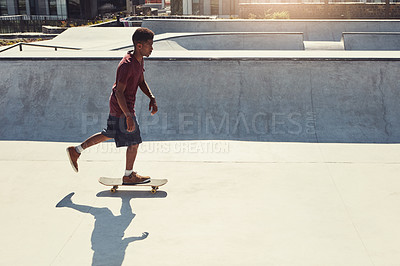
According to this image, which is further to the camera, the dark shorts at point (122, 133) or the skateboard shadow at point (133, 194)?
the skateboard shadow at point (133, 194)

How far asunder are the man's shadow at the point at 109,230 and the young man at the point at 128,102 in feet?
1.66

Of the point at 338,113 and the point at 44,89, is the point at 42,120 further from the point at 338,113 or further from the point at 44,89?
the point at 338,113

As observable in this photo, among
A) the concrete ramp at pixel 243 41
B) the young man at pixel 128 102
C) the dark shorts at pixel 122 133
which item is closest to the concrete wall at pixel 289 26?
the concrete ramp at pixel 243 41

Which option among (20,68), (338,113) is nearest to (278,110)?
(338,113)

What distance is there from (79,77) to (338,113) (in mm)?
4685

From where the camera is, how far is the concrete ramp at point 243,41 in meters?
16.4

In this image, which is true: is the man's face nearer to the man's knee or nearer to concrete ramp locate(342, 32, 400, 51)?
the man's knee

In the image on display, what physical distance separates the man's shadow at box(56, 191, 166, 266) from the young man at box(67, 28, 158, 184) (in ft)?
1.66

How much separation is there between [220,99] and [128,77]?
325 centimetres

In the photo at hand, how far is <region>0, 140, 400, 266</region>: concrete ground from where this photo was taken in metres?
3.76

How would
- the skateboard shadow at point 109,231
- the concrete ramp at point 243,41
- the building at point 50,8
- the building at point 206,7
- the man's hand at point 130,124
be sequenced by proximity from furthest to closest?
1. the building at point 206,7
2. the building at point 50,8
3. the concrete ramp at point 243,41
4. the man's hand at point 130,124
5. the skateboard shadow at point 109,231

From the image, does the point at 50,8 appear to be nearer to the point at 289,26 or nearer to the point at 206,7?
the point at 206,7

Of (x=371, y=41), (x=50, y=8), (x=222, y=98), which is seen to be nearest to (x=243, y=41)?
(x=371, y=41)

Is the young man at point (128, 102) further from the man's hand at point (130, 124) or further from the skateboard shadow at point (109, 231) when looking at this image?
the skateboard shadow at point (109, 231)
